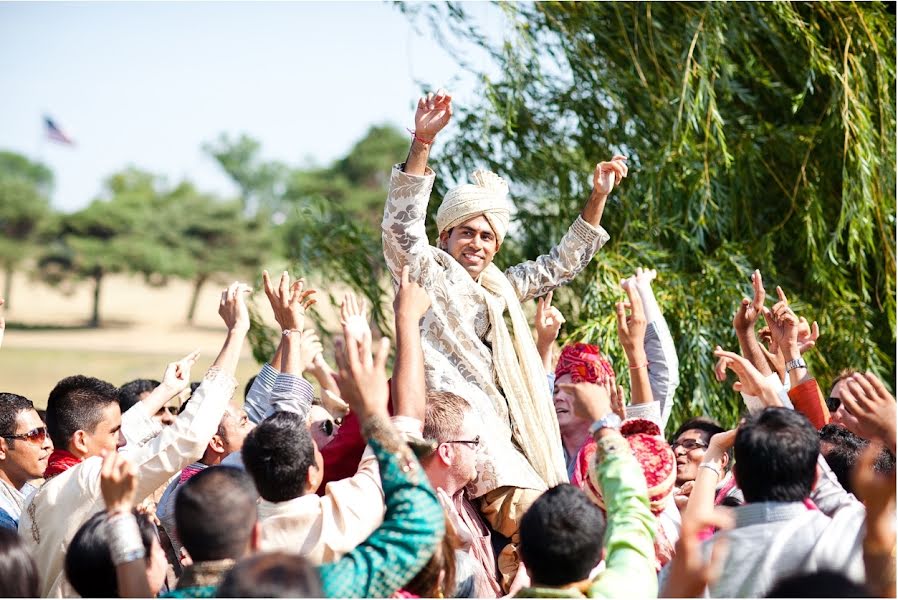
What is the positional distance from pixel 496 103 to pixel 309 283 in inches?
71.4

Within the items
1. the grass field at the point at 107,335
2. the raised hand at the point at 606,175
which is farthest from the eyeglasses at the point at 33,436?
the grass field at the point at 107,335

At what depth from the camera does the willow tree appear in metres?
6.36

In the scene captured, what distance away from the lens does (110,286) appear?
201 feet

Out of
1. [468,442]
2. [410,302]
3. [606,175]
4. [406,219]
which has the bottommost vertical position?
[468,442]

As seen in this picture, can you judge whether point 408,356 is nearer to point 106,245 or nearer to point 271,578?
point 271,578

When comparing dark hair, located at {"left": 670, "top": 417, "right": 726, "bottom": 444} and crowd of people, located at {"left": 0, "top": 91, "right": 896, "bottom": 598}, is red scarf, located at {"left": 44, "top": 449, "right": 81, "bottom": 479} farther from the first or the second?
dark hair, located at {"left": 670, "top": 417, "right": 726, "bottom": 444}

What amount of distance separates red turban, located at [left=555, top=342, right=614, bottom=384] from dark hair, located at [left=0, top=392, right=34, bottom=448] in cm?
218

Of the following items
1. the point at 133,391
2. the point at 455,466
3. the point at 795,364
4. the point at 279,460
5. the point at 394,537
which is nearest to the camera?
the point at 394,537

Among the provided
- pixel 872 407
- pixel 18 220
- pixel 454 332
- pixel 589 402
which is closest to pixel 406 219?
pixel 454 332

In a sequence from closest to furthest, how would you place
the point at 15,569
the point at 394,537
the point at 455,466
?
the point at 394,537 → the point at 15,569 → the point at 455,466

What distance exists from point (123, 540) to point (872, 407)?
208cm

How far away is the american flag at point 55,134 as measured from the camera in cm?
3516

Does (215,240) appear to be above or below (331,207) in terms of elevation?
above

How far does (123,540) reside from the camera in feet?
8.57
